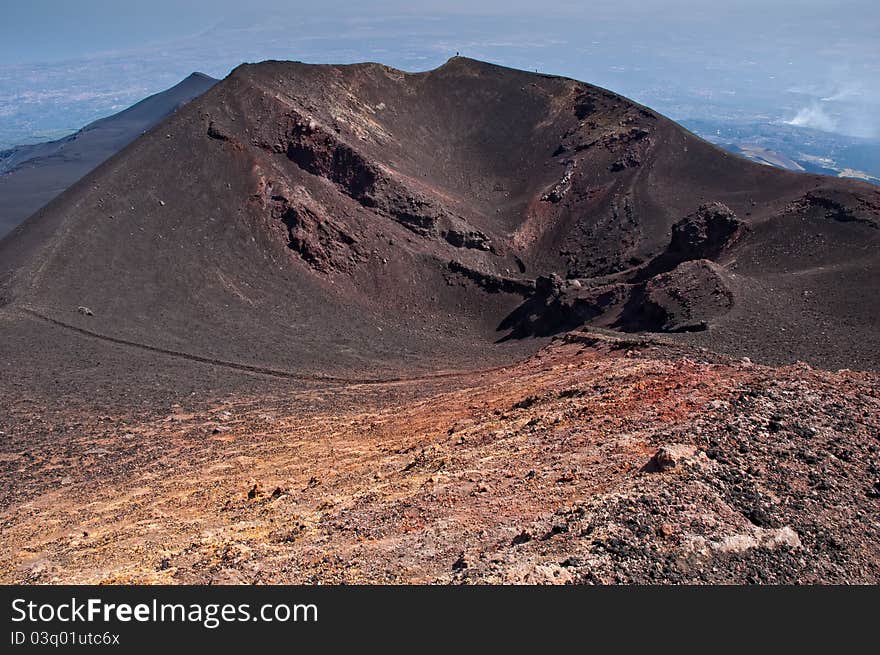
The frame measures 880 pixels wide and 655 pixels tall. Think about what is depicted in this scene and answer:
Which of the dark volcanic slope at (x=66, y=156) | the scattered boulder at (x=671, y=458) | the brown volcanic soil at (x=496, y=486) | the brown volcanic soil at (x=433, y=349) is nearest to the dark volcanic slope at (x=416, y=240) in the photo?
the brown volcanic soil at (x=433, y=349)

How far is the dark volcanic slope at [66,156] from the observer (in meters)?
87.1

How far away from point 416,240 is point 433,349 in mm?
14420

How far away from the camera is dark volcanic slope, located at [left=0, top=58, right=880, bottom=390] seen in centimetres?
3172

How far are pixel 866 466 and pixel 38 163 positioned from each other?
129732 mm

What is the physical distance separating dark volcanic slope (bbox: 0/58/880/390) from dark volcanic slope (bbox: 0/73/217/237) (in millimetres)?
41347

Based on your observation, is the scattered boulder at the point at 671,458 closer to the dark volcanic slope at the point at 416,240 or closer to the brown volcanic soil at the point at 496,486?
the brown volcanic soil at the point at 496,486

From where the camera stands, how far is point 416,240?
49.1m

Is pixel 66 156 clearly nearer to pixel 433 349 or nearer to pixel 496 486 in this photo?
pixel 433 349

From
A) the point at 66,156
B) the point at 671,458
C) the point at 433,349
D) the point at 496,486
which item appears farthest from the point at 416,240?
the point at 66,156

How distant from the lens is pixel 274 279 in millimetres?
41906

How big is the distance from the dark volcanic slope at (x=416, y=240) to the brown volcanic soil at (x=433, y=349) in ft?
0.74

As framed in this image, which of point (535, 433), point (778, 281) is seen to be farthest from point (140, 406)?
point (778, 281)

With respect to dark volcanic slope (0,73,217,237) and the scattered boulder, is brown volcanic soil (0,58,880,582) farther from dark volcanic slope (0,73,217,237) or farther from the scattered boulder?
dark volcanic slope (0,73,217,237)

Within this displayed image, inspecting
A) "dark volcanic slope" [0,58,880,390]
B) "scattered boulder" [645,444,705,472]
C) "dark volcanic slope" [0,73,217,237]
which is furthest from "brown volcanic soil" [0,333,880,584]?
"dark volcanic slope" [0,73,217,237]
